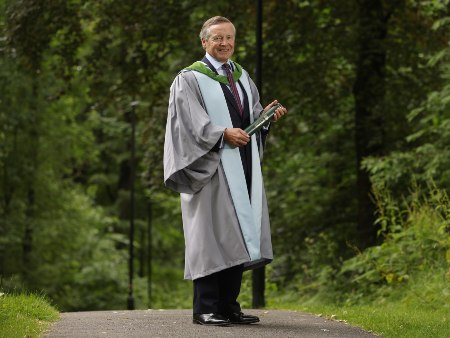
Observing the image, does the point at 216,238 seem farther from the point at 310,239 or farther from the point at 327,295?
the point at 310,239

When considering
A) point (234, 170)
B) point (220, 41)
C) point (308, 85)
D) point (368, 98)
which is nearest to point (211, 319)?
point (234, 170)

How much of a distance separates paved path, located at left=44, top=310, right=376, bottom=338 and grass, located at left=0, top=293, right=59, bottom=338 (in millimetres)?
110

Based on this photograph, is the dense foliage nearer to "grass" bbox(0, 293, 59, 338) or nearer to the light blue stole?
"grass" bbox(0, 293, 59, 338)

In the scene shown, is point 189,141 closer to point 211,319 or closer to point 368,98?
point 211,319

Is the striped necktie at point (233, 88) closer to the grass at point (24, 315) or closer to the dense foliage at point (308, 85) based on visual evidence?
the grass at point (24, 315)

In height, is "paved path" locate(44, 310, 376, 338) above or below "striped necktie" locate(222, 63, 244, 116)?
below

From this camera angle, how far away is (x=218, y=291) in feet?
29.7

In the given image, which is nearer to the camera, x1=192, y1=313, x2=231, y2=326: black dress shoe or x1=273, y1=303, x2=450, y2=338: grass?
x1=273, y1=303, x2=450, y2=338: grass

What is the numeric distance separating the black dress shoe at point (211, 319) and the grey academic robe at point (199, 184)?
30cm

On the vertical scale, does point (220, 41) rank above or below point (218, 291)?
above

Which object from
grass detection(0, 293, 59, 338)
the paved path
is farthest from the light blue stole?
grass detection(0, 293, 59, 338)

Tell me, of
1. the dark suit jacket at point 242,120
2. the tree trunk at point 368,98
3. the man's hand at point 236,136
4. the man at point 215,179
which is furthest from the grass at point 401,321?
the tree trunk at point 368,98

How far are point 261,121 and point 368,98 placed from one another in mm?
10833

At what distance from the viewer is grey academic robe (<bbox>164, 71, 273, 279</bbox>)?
8867 mm
